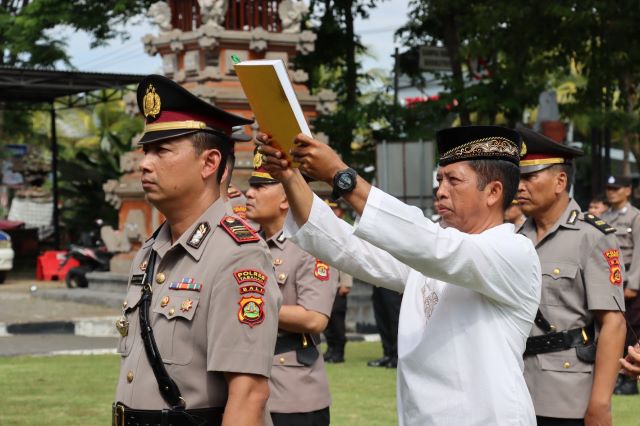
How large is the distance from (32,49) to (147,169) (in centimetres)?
2579

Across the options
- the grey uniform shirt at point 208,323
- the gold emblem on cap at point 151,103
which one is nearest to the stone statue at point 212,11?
the gold emblem on cap at point 151,103

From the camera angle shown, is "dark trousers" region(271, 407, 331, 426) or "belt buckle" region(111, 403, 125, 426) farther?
"dark trousers" region(271, 407, 331, 426)

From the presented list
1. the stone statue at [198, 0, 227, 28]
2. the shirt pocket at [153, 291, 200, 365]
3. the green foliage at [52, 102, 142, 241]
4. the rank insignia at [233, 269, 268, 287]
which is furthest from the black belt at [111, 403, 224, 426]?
the green foliage at [52, 102, 142, 241]

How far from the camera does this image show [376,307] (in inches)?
551

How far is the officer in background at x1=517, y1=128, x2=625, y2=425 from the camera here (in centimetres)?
545

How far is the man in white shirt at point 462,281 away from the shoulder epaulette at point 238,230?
20cm

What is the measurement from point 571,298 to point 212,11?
14.2 m

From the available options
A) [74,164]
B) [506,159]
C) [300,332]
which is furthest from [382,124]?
[506,159]

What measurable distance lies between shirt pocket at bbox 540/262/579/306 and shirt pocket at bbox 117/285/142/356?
2.35 meters

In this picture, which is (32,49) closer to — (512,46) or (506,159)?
(512,46)

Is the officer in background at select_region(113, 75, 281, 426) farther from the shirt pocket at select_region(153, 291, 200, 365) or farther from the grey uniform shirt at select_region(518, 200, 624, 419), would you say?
the grey uniform shirt at select_region(518, 200, 624, 419)

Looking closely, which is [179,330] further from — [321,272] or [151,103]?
[321,272]

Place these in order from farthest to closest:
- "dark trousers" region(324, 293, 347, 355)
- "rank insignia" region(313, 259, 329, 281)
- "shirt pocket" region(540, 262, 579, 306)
Answer: "dark trousers" region(324, 293, 347, 355), "rank insignia" region(313, 259, 329, 281), "shirt pocket" region(540, 262, 579, 306)

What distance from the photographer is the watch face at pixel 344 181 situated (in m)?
3.32
